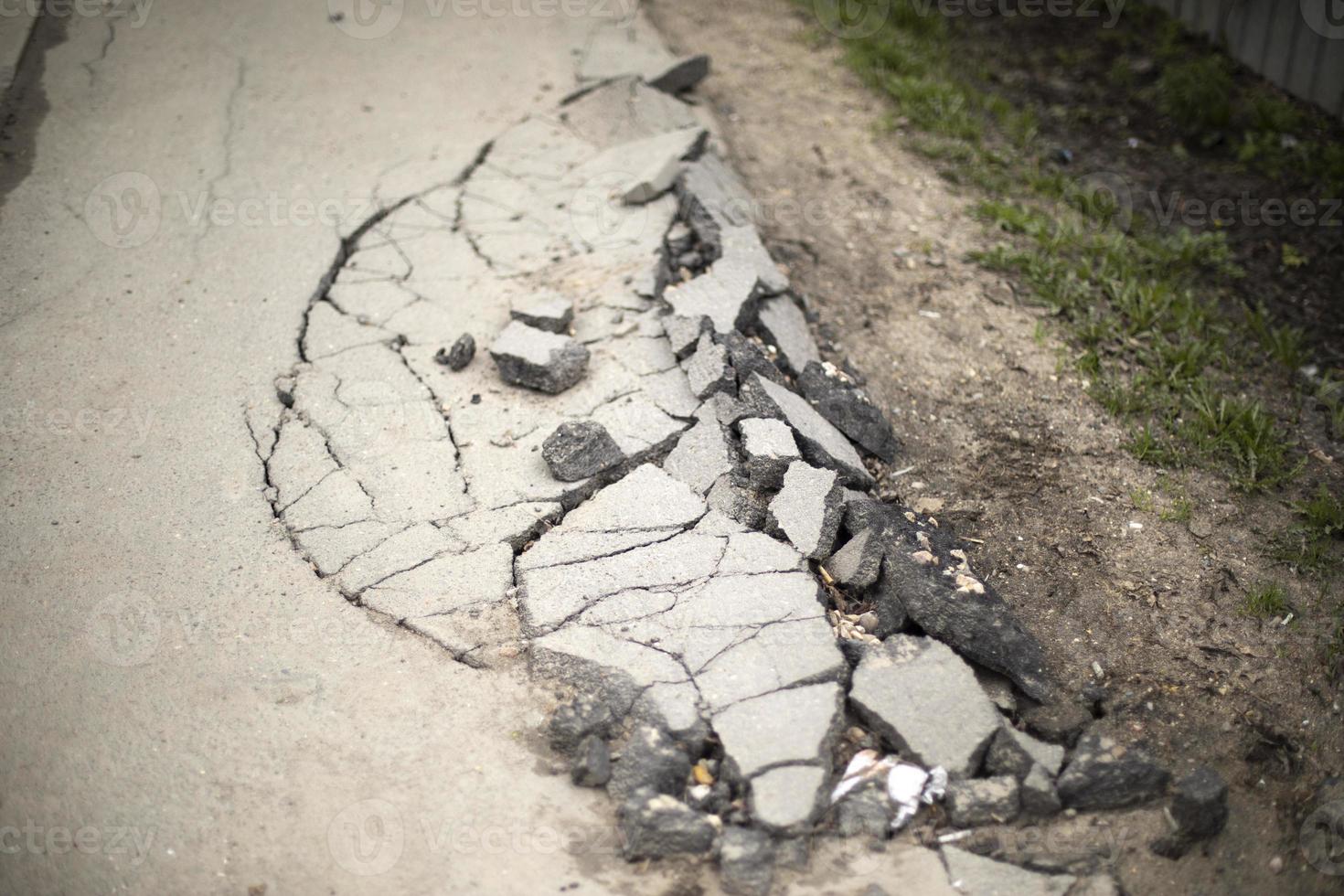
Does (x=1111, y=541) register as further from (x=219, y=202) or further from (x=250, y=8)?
(x=250, y=8)

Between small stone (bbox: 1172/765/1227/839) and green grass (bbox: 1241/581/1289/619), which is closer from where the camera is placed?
small stone (bbox: 1172/765/1227/839)

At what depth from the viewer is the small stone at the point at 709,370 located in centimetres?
409

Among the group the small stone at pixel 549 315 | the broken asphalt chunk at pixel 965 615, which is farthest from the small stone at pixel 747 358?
the broken asphalt chunk at pixel 965 615

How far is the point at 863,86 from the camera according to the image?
6711mm

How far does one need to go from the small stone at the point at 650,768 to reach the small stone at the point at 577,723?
0.12 m

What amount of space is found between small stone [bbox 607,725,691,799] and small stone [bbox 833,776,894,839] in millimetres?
447

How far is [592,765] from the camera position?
2.93 meters

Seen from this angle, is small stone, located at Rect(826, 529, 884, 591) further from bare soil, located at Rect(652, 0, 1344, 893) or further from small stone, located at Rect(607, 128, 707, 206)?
small stone, located at Rect(607, 128, 707, 206)

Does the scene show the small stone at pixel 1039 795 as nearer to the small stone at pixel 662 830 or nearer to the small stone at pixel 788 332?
the small stone at pixel 662 830

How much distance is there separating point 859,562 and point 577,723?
42.9 inches

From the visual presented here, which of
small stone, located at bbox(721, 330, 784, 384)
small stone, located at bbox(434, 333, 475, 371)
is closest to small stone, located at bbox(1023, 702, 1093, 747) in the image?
small stone, located at bbox(721, 330, 784, 384)

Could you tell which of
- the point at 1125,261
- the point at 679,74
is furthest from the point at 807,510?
the point at 679,74

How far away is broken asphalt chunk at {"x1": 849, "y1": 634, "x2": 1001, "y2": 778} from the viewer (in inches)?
117

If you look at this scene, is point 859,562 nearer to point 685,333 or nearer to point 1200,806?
point 1200,806
